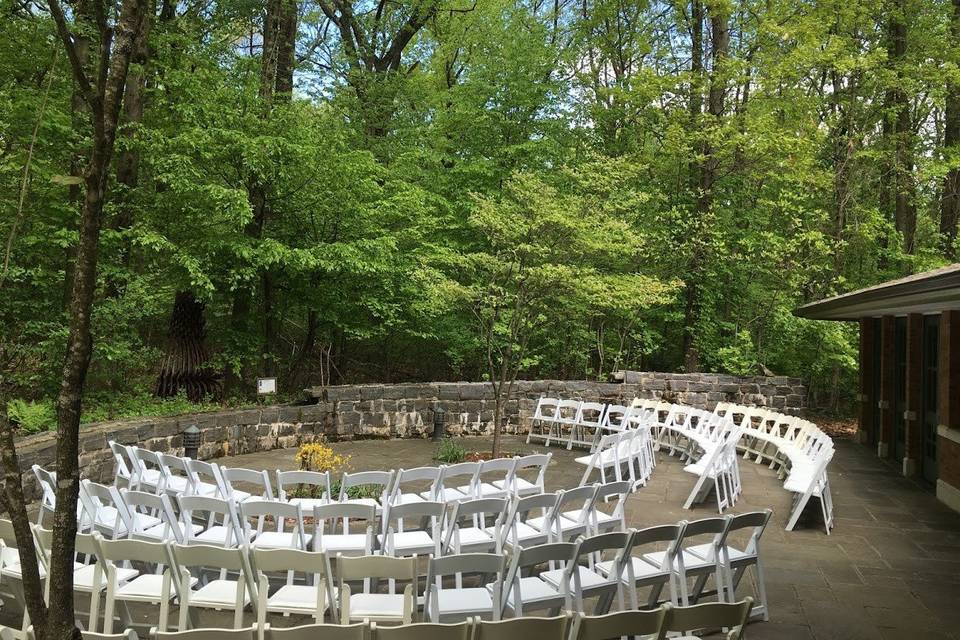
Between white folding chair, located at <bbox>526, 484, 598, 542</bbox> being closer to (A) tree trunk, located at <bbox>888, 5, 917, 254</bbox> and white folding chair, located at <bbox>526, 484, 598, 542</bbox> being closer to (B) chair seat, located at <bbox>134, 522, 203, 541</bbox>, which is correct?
(B) chair seat, located at <bbox>134, 522, 203, 541</bbox>

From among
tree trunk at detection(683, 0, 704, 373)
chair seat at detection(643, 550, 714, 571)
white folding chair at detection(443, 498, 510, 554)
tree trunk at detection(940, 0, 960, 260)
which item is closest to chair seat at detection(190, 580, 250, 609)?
white folding chair at detection(443, 498, 510, 554)

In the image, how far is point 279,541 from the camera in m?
4.95

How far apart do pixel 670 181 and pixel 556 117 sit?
3499 millimetres

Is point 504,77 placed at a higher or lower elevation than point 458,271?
higher

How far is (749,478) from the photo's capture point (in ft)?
30.3

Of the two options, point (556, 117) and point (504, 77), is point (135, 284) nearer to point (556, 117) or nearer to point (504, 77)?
point (504, 77)

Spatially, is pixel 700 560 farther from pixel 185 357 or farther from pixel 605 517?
pixel 185 357

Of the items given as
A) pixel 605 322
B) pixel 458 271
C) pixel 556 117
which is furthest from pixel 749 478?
pixel 556 117

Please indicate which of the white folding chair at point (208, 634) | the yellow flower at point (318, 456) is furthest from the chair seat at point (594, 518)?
the white folding chair at point (208, 634)

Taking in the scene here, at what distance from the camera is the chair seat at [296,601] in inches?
148

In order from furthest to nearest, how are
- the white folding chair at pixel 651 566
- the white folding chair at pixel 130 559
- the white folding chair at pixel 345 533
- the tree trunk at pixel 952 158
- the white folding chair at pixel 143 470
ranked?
the tree trunk at pixel 952 158 → the white folding chair at pixel 143 470 → the white folding chair at pixel 345 533 → the white folding chair at pixel 651 566 → the white folding chair at pixel 130 559

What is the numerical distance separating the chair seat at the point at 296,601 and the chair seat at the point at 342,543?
80cm

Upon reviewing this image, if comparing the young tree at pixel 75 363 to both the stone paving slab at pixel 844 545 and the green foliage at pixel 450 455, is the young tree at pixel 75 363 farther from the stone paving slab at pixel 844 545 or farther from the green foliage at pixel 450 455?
the green foliage at pixel 450 455

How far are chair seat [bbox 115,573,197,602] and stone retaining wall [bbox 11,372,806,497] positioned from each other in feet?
11.4
